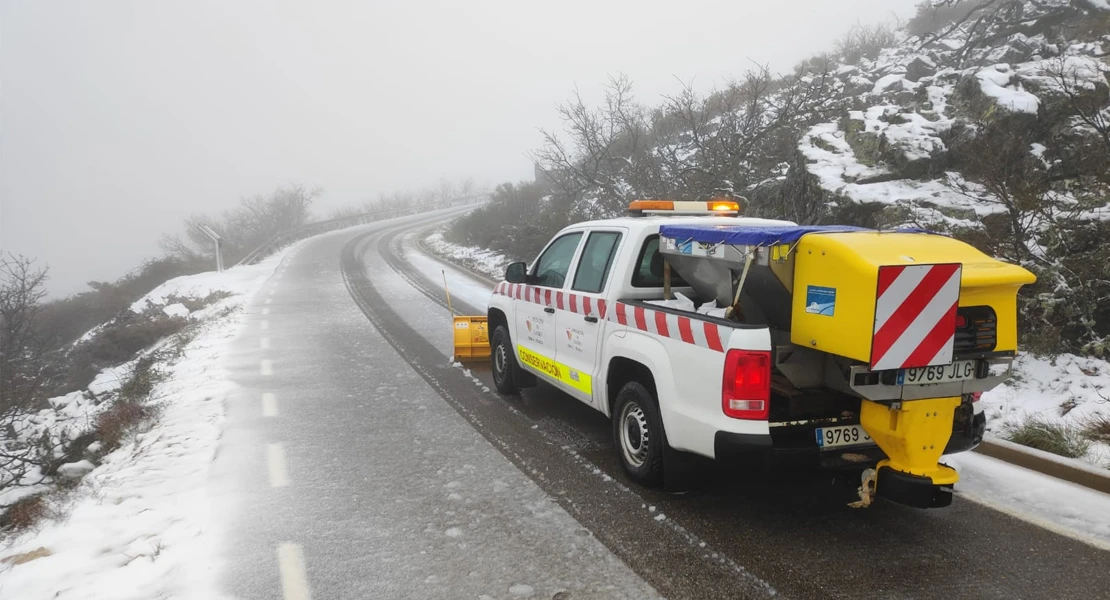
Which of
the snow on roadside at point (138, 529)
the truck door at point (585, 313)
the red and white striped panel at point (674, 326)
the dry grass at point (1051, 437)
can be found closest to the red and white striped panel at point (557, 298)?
the truck door at point (585, 313)

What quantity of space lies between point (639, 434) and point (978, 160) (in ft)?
20.4

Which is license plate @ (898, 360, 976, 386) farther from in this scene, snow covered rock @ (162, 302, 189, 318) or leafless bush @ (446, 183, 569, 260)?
snow covered rock @ (162, 302, 189, 318)

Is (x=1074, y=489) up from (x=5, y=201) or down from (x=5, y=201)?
down

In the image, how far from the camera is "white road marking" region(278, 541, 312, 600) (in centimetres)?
338

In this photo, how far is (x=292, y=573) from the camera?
3588mm

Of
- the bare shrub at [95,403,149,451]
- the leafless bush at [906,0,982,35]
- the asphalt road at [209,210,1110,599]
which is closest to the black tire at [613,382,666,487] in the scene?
the asphalt road at [209,210,1110,599]

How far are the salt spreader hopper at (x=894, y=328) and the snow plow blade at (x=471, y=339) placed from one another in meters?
5.23

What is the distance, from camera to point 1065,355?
6.39 meters

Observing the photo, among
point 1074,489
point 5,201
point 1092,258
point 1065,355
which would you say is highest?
point 5,201

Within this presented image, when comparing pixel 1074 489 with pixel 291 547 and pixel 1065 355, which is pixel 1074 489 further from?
pixel 291 547

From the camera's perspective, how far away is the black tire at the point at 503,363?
685cm

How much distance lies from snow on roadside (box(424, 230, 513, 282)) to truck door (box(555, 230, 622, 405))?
9813 millimetres

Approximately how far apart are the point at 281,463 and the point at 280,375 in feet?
10.9

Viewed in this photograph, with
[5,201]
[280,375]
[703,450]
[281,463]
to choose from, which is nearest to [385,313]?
[280,375]
